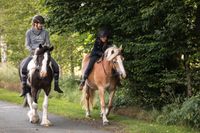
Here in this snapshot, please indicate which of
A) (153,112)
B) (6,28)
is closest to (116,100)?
(153,112)

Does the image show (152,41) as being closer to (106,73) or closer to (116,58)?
(116,58)

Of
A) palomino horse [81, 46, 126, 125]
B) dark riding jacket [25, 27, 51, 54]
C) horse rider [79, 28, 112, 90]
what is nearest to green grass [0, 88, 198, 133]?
palomino horse [81, 46, 126, 125]

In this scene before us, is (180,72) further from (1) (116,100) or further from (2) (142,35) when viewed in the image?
(1) (116,100)

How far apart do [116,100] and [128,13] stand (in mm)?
3618

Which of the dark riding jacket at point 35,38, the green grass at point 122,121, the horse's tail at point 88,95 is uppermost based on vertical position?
the dark riding jacket at point 35,38

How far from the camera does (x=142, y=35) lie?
603 inches

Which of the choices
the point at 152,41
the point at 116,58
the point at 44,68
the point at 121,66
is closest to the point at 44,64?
the point at 44,68

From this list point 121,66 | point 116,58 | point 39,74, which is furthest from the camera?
point 116,58

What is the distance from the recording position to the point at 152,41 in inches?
575

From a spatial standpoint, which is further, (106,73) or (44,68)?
(106,73)

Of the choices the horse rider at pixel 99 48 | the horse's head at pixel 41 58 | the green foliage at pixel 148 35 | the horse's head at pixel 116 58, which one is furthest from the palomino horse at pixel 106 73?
the horse's head at pixel 41 58

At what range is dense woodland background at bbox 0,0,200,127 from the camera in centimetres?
1375

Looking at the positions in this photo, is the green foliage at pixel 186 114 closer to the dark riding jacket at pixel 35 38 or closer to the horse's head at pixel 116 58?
the horse's head at pixel 116 58

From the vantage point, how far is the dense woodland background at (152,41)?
541 inches
